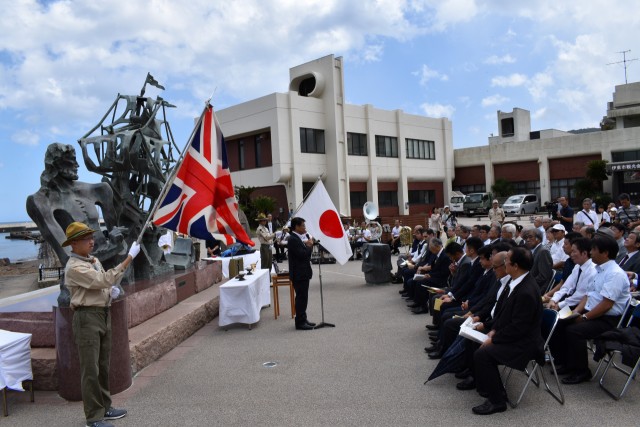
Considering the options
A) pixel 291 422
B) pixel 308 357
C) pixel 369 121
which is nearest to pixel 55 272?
pixel 308 357

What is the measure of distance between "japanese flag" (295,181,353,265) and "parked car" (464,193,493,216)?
106 feet

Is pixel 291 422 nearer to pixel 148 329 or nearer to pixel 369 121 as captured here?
pixel 148 329

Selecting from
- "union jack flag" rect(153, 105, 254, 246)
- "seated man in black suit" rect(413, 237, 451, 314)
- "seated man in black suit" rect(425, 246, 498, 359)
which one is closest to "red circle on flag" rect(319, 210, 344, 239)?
"seated man in black suit" rect(413, 237, 451, 314)

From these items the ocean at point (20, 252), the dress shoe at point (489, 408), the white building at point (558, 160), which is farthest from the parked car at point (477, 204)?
the dress shoe at point (489, 408)

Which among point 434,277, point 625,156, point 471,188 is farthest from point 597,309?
point 471,188

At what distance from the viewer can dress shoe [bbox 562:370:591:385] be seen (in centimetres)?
545

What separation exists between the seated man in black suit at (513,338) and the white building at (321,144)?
84.4 feet

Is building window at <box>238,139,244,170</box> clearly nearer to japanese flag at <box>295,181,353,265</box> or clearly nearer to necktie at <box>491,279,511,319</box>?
japanese flag at <box>295,181,353,265</box>

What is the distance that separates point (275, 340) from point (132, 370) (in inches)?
91.1

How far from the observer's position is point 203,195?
6816 millimetres

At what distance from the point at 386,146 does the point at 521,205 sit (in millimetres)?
10970

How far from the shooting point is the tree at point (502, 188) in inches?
1674

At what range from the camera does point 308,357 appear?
7.02 metres

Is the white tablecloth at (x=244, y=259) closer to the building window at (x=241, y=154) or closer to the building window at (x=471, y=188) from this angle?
the building window at (x=241, y=154)
